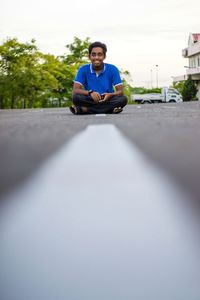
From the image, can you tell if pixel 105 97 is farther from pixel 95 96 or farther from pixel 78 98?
pixel 78 98

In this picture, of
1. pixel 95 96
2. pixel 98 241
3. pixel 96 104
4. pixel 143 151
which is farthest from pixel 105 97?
pixel 98 241

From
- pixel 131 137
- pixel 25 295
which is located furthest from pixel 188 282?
pixel 131 137

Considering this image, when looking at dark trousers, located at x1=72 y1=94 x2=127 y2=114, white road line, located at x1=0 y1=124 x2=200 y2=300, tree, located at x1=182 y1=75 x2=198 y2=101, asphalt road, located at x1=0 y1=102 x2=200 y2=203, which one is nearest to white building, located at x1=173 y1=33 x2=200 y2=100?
tree, located at x1=182 y1=75 x2=198 y2=101

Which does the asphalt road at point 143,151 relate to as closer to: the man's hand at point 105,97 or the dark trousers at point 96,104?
the man's hand at point 105,97

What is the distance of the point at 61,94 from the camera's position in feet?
143

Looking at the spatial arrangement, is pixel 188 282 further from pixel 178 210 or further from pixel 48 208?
pixel 48 208

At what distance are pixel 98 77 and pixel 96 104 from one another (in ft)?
1.76

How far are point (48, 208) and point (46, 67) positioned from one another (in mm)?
34052

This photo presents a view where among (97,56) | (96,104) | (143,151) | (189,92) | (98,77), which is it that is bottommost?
(189,92)

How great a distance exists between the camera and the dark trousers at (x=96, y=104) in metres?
10.5

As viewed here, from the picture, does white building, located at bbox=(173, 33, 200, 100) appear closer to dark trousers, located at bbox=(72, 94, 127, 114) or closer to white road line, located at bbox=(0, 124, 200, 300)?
dark trousers, located at bbox=(72, 94, 127, 114)

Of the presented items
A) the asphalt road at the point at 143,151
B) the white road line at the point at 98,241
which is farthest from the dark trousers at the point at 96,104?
the white road line at the point at 98,241

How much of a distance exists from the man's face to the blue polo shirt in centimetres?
18

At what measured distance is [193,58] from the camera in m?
79.2
